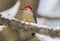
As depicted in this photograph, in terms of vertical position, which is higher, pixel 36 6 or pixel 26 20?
pixel 36 6

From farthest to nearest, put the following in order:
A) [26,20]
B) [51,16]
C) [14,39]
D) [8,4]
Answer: [8,4] < [51,16] < [26,20] < [14,39]

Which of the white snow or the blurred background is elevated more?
the blurred background

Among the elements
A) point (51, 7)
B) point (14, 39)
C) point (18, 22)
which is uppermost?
point (51, 7)

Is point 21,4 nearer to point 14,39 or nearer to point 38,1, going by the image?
point 38,1

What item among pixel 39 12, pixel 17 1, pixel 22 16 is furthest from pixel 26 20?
pixel 17 1

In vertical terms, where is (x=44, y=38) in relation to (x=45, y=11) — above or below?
below

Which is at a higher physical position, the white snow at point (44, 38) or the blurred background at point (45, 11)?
the blurred background at point (45, 11)

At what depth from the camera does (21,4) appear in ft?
3.89

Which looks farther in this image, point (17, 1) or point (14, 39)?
point (17, 1)

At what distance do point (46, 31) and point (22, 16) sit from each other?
10.4 inches

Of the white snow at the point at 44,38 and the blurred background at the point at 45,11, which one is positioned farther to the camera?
the blurred background at the point at 45,11

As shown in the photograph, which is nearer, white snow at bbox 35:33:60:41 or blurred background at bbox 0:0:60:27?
white snow at bbox 35:33:60:41

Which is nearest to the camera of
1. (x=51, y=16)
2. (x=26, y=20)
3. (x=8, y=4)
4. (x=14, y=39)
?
(x=14, y=39)

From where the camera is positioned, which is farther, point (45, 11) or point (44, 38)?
point (45, 11)
